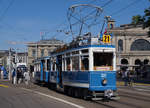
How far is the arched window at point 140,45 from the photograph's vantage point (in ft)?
229

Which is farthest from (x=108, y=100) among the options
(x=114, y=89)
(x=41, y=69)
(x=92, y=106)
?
(x=41, y=69)

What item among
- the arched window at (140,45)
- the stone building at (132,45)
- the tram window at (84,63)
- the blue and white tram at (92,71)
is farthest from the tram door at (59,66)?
the arched window at (140,45)

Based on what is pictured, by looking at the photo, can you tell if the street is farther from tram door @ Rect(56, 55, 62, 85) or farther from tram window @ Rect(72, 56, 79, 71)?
tram door @ Rect(56, 55, 62, 85)

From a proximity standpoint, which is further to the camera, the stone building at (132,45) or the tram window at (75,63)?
the stone building at (132,45)

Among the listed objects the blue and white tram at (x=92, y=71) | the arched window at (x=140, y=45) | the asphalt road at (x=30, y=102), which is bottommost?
the asphalt road at (x=30, y=102)

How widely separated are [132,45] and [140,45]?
2.19 m

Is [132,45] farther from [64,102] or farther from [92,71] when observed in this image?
[64,102]

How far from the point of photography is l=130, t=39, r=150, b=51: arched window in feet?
229

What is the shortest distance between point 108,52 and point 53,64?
697 cm

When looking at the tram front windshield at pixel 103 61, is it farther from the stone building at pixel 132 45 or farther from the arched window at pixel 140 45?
the arched window at pixel 140 45

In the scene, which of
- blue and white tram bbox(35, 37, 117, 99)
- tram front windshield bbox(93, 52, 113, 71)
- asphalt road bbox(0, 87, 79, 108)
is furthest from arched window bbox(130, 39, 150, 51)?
asphalt road bbox(0, 87, 79, 108)

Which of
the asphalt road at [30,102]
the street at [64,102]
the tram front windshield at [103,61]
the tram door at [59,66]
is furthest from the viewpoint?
the tram door at [59,66]

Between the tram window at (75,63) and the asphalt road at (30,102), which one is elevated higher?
the tram window at (75,63)

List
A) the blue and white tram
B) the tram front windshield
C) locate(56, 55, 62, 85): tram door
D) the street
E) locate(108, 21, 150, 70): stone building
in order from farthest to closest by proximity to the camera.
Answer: locate(108, 21, 150, 70): stone building, locate(56, 55, 62, 85): tram door, the tram front windshield, the blue and white tram, the street
